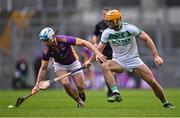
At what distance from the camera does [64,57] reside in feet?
62.6

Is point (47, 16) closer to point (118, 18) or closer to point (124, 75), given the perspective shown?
point (124, 75)

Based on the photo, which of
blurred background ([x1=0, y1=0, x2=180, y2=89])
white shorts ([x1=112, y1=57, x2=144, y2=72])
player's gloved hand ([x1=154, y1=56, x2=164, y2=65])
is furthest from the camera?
blurred background ([x1=0, y1=0, x2=180, y2=89])

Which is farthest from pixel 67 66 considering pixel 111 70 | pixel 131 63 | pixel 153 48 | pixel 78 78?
pixel 153 48

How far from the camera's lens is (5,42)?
1534 inches

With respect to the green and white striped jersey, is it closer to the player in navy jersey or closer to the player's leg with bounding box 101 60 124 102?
the player's leg with bounding box 101 60 124 102

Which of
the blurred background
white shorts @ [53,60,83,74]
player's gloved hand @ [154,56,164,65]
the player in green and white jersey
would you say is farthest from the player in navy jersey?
the blurred background

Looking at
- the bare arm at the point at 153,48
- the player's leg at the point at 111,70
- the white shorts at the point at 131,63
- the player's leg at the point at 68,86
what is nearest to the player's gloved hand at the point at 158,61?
the bare arm at the point at 153,48

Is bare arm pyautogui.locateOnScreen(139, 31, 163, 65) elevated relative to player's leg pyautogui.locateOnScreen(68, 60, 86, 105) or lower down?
elevated

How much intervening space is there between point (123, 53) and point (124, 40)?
37 centimetres

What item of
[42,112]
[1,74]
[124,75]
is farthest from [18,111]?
[1,74]

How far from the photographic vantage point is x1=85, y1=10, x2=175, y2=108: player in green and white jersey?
17.9m

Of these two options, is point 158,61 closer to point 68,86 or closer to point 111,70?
point 111,70

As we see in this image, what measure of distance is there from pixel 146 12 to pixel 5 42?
6828 millimetres

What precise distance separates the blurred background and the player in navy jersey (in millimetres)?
17326
